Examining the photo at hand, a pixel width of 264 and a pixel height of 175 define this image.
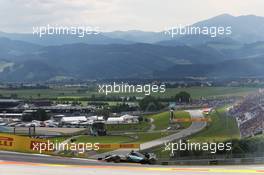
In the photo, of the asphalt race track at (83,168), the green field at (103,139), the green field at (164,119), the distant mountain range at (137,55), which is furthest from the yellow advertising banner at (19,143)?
the green field at (164,119)

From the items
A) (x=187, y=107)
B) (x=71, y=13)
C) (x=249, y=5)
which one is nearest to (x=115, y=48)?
(x=71, y=13)

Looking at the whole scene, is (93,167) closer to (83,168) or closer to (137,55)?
(83,168)

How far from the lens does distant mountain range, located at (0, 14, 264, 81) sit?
10.2m

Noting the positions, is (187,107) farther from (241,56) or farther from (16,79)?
(16,79)

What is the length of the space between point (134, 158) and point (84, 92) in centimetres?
141

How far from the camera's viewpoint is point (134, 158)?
10.3m

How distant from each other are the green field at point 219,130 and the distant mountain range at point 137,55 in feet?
2.30

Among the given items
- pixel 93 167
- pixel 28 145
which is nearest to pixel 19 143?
pixel 28 145

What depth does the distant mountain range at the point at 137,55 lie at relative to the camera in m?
10.2

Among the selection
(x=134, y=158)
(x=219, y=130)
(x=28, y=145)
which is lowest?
(x=134, y=158)

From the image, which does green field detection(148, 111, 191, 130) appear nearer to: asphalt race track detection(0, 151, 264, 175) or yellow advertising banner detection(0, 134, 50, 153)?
asphalt race track detection(0, 151, 264, 175)

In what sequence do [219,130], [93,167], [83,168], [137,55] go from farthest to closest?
1. [137,55]
2. [219,130]
3. [93,167]
4. [83,168]

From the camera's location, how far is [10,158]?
10.4m

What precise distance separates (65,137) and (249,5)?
12.6 ft
